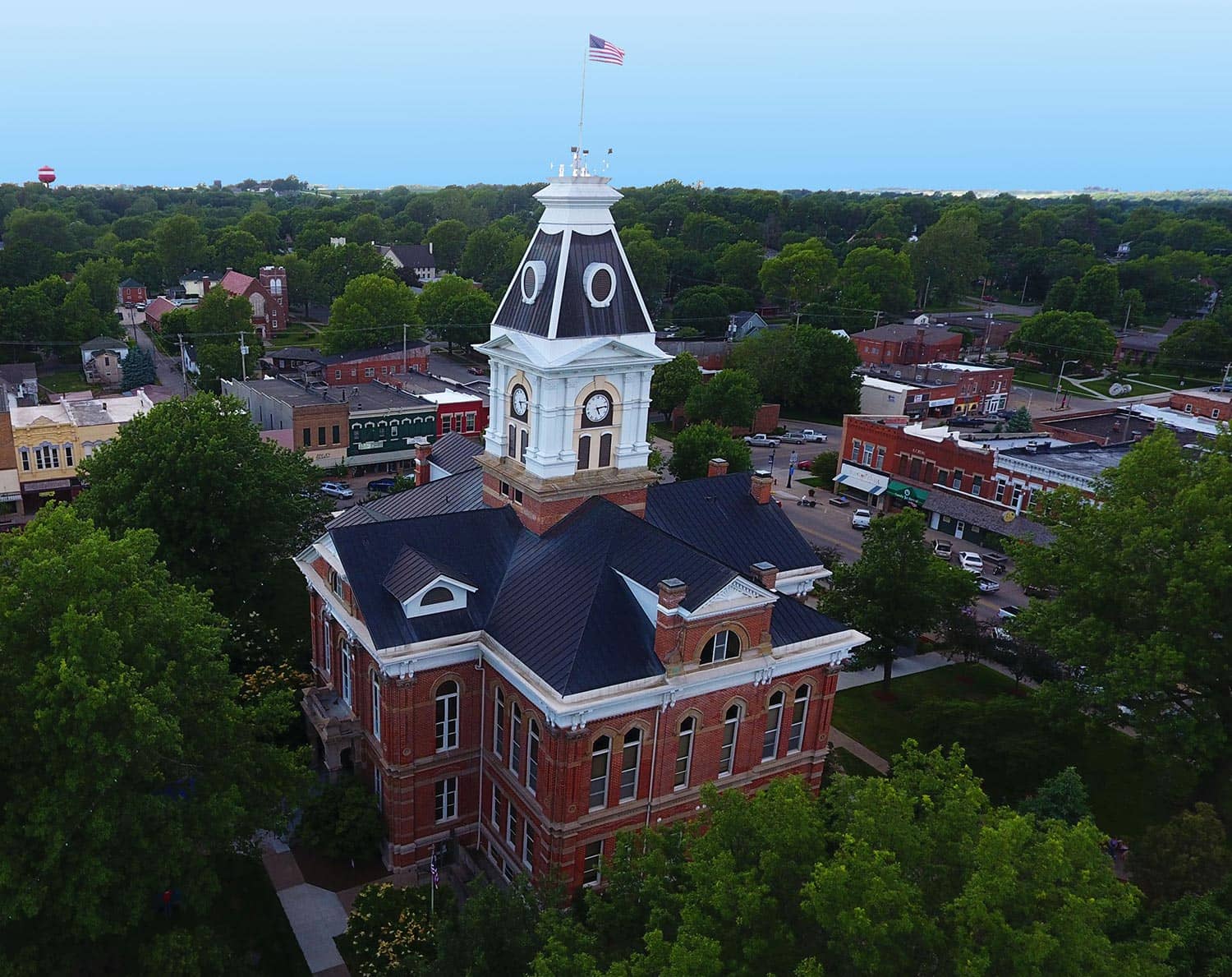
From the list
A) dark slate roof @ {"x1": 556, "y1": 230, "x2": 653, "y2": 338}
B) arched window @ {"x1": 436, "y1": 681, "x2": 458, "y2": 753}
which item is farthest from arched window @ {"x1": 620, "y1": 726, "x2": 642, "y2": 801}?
dark slate roof @ {"x1": 556, "y1": 230, "x2": 653, "y2": 338}

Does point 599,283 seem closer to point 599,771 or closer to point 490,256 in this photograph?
point 599,771

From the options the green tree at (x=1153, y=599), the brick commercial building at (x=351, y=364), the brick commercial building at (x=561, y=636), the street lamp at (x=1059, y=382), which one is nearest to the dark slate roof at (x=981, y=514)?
the green tree at (x=1153, y=599)

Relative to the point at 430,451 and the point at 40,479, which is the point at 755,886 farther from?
the point at 40,479

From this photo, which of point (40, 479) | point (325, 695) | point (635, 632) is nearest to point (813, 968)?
point (635, 632)

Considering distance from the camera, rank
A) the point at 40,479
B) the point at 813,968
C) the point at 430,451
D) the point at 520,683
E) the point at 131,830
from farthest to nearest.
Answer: the point at 40,479
the point at 430,451
the point at 520,683
the point at 131,830
the point at 813,968

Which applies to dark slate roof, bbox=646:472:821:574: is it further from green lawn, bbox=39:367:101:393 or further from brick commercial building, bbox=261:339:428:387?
green lawn, bbox=39:367:101:393

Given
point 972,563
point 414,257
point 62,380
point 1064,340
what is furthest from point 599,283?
point 414,257
